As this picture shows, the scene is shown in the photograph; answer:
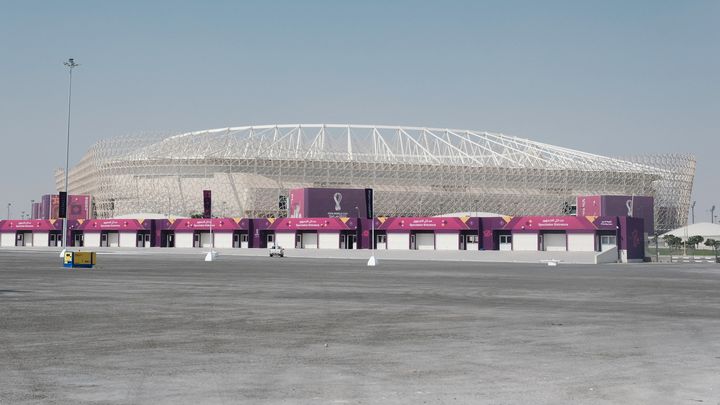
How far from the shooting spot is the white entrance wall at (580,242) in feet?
274

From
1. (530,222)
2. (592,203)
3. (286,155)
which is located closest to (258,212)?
(286,155)

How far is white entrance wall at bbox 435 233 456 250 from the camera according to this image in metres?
91.9

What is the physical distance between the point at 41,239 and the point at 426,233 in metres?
61.9

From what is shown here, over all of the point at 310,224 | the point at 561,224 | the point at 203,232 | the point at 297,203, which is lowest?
the point at 203,232

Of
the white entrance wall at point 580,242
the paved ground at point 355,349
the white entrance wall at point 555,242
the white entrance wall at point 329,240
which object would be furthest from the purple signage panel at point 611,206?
the paved ground at point 355,349

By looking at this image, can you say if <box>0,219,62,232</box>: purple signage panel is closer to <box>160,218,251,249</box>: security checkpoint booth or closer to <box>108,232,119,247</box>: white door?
<box>108,232,119,247</box>: white door

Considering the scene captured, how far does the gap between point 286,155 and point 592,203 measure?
5707cm

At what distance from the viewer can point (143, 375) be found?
36.5 ft

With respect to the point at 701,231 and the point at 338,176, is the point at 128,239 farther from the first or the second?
the point at 701,231

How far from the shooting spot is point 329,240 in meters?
99.9

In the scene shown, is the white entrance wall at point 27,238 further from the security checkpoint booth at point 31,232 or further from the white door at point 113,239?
the white door at point 113,239

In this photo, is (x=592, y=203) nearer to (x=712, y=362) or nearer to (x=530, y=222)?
(x=530, y=222)

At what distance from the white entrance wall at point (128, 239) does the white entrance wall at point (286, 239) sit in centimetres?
2379

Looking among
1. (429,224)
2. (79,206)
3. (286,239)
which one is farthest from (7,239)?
(429,224)
